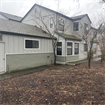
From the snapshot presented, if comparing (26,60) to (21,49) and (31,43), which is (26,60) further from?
(31,43)

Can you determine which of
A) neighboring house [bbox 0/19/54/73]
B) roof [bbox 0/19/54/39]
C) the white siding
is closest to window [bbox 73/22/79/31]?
neighboring house [bbox 0/19/54/73]

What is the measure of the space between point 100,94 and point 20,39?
6950mm

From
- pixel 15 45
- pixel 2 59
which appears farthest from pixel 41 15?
pixel 2 59

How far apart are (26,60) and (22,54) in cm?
69

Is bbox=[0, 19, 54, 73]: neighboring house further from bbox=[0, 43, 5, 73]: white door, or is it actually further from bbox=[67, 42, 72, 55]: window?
bbox=[67, 42, 72, 55]: window

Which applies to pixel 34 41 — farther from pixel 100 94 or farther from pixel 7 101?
pixel 100 94

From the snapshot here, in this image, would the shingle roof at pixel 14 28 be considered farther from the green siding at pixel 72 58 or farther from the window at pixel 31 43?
the green siding at pixel 72 58

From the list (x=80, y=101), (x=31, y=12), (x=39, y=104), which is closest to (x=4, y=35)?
(x=39, y=104)

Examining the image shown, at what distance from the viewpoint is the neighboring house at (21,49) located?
24.3 ft

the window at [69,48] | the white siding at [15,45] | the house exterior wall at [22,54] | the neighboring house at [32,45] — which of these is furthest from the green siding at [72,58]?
the white siding at [15,45]

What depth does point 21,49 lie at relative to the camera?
8.45m

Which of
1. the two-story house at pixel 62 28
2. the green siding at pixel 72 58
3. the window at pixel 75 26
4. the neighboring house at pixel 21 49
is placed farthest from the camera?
the window at pixel 75 26

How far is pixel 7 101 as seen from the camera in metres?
3.55

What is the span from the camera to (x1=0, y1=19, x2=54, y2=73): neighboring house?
7.41 meters
